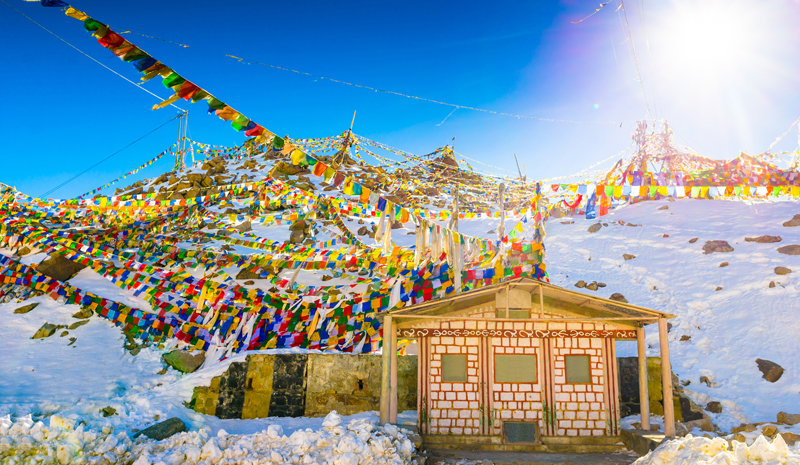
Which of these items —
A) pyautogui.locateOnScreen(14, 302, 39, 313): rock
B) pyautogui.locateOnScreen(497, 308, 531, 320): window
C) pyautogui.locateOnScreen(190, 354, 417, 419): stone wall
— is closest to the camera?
pyautogui.locateOnScreen(497, 308, 531, 320): window

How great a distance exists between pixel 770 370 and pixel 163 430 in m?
13.8

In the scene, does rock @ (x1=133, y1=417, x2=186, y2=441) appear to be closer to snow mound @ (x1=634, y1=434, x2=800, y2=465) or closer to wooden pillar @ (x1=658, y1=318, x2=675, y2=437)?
snow mound @ (x1=634, y1=434, x2=800, y2=465)

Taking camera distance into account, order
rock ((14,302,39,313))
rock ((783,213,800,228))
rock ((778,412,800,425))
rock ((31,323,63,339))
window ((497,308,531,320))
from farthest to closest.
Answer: rock ((783,213,800,228)) < rock ((14,302,39,313)) < rock ((31,323,63,339)) < rock ((778,412,800,425)) < window ((497,308,531,320))

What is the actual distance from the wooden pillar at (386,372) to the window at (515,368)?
2.16 meters

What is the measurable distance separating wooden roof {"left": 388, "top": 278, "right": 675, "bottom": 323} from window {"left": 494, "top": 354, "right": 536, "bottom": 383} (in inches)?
40.3

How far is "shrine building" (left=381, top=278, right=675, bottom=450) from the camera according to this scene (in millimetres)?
9008

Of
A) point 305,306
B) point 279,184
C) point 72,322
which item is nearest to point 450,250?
point 305,306

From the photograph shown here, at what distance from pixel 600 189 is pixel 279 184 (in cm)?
1938

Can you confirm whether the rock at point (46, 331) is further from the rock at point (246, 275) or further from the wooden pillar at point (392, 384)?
the wooden pillar at point (392, 384)

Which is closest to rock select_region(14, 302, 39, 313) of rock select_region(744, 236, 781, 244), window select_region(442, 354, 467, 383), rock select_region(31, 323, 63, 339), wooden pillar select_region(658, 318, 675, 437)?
rock select_region(31, 323, 63, 339)

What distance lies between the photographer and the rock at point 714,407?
418 inches

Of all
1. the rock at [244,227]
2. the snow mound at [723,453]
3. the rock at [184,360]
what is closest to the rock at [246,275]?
→ the rock at [184,360]

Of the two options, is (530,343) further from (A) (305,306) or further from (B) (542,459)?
(A) (305,306)

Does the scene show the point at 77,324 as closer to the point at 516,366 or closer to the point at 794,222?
the point at 516,366
